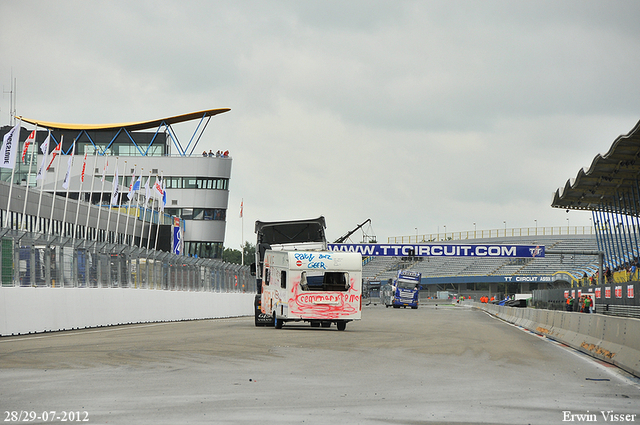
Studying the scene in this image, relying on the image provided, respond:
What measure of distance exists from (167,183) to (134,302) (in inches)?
Result: 2429

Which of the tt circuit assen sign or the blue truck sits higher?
the tt circuit assen sign

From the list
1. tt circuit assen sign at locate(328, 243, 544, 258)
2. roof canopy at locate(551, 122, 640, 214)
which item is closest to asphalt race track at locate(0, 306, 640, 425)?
roof canopy at locate(551, 122, 640, 214)

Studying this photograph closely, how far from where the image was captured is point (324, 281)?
85.2 feet

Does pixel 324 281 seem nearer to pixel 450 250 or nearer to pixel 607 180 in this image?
pixel 607 180

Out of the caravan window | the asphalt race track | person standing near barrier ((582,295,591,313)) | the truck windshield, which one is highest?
the truck windshield

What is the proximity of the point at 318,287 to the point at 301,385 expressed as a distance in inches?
621

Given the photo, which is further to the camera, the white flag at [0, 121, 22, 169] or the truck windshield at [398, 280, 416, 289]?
the truck windshield at [398, 280, 416, 289]

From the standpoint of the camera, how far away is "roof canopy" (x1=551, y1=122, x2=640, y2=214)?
39.2 metres

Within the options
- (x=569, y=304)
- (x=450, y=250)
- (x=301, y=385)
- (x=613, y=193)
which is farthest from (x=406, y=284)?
(x=301, y=385)

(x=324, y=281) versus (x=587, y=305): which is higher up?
(x=324, y=281)

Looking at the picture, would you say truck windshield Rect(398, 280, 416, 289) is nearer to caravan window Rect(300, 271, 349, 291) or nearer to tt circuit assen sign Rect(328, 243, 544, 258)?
tt circuit assen sign Rect(328, 243, 544, 258)

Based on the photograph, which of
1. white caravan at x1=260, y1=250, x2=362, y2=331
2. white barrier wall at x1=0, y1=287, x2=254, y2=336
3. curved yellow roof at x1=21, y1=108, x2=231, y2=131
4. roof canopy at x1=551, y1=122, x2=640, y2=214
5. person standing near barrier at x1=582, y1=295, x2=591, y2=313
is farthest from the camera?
curved yellow roof at x1=21, y1=108, x2=231, y2=131

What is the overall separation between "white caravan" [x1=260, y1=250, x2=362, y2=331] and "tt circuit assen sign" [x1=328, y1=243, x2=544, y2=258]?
5317 cm

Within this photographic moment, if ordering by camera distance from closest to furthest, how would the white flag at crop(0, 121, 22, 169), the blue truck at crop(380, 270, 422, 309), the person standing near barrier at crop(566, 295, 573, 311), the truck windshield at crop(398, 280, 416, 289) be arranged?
1. the white flag at crop(0, 121, 22, 169)
2. the person standing near barrier at crop(566, 295, 573, 311)
3. the blue truck at crop(380, 270, 422, 309)
4. the truck windshield at crop(398, 280, 416, 289)
